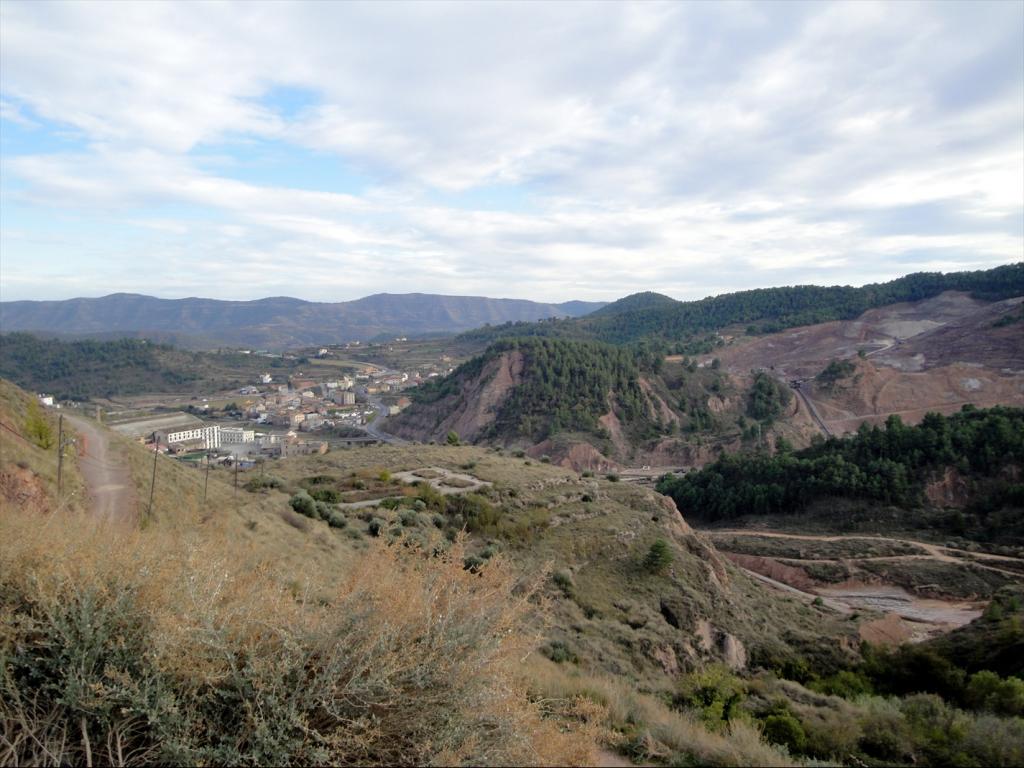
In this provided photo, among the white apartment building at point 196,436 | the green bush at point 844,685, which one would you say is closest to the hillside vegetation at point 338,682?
the green bush at point 844,685

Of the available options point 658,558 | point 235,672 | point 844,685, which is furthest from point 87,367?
point 235,672

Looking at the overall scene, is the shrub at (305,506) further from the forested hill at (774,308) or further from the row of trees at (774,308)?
the forested hill at (774,308)

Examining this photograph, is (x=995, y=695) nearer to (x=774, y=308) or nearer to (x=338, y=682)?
(x=338, y=682)

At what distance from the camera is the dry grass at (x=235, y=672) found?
141 inches

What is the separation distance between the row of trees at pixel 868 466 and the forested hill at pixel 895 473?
45 millimetres

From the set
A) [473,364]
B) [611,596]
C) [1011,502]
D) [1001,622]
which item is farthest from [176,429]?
[1011,502]

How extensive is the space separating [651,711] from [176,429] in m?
55.5

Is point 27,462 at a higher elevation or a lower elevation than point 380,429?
higher

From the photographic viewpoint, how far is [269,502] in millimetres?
16375

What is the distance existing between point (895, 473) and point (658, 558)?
77.6 feet

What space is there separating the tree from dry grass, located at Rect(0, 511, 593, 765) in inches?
628

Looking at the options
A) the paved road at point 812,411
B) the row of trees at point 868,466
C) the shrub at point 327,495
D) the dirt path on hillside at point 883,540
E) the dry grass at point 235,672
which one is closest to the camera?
the dry grass at point 235,672

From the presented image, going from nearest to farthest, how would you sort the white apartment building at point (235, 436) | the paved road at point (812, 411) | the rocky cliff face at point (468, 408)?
1. the white apartment building at point (235, 436)
2. the paved road at point (812, 411)
3. the rocky cliff face at point (468, 408)

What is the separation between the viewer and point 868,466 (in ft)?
120
